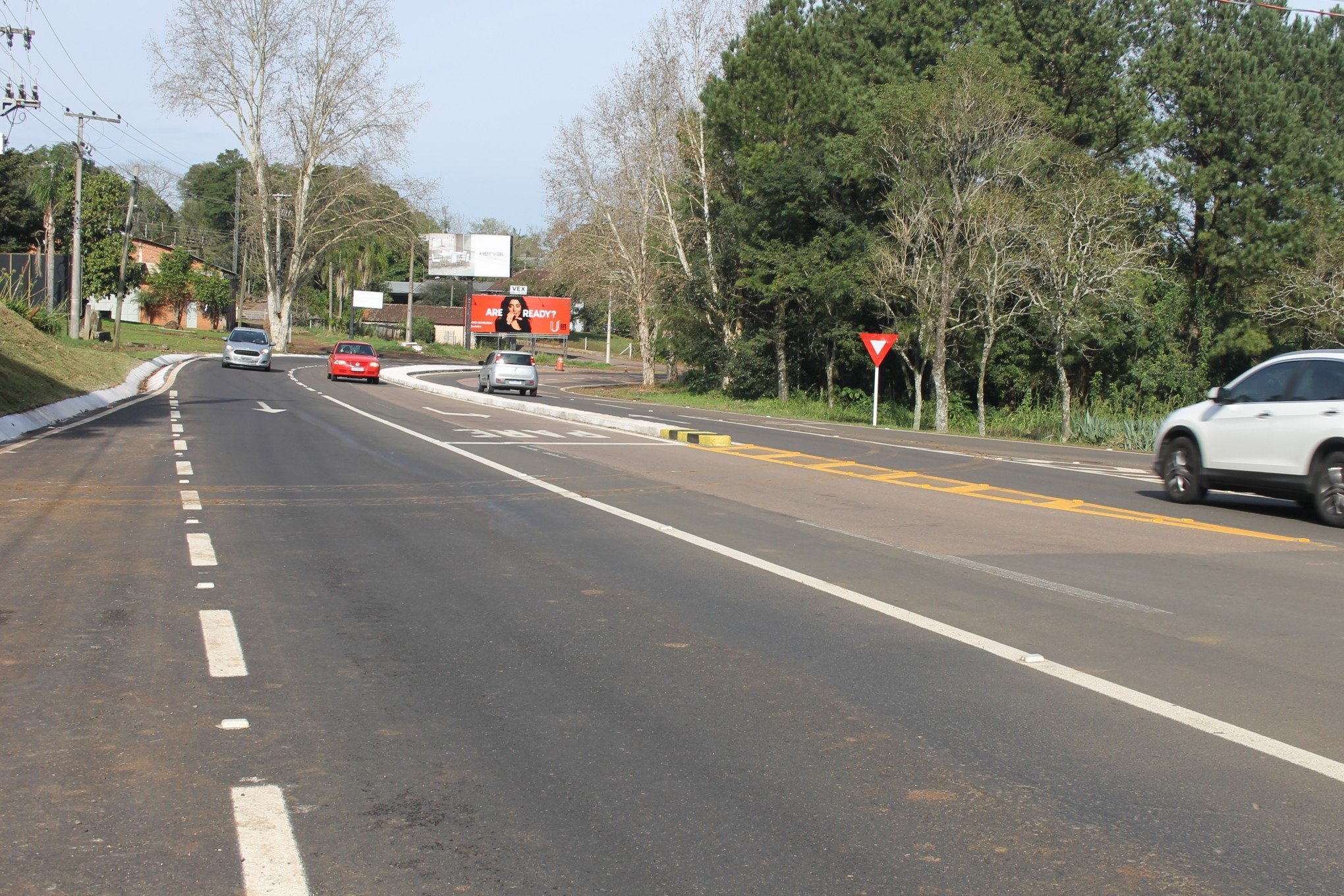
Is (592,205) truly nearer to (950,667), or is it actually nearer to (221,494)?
(221,494)

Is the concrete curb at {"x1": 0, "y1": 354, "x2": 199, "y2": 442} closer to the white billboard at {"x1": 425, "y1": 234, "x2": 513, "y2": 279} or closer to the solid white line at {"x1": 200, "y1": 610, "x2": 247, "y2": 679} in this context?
the solid white line at {"x1": 200, "y1": 610, "x2": 247, "y2": 679}

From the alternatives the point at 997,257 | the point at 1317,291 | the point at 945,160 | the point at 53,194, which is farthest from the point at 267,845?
the point at 53,194

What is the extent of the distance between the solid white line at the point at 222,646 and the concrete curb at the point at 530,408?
620 inches

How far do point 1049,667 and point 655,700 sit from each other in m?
2.36

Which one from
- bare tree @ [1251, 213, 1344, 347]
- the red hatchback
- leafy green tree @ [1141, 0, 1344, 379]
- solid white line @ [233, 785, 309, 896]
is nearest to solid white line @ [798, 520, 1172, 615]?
solid white line @ [233, 785, 309, 896]

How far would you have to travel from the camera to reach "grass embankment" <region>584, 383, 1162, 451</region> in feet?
103

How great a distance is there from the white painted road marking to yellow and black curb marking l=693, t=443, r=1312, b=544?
5.15 metres

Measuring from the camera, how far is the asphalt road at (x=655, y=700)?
3.90 m

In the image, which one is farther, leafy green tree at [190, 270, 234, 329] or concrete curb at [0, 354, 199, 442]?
leafy green tree at [190, 270, 234, 329]

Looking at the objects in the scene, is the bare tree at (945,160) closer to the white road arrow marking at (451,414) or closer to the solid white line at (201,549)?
the white road arrow marking at (451,414)

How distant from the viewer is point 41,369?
26438mm

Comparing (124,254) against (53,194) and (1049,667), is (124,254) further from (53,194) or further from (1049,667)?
(1049,667)

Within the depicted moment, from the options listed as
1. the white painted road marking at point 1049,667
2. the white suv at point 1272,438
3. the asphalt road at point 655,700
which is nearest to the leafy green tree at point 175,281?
the asphalt road at point 655,700

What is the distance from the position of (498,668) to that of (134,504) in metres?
7.15
